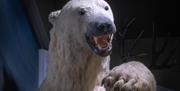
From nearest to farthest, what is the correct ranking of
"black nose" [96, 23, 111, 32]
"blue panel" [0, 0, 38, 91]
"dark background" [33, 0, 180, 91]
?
"black nose" [96, 23, 111, 32] < "blue panel" [0, 0, 38, 91] < "dark background" [33, 0, 180, 91]

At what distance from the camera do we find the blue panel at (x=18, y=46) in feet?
4.17

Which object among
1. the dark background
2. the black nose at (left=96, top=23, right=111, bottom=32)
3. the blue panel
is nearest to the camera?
the black nose at (left=96, top=23, right=111, bottom=32)

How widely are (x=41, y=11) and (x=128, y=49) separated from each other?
371 millimetres

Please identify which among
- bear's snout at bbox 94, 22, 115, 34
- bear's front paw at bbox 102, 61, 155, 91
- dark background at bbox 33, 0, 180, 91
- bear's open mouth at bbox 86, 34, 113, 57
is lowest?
dark background at bbox 33, 0, 180, 91

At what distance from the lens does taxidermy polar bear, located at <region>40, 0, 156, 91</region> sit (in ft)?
2.56

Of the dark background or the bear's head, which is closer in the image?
the bear's head

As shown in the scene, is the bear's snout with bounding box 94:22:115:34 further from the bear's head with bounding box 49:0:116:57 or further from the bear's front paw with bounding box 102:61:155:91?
the bear's front paw with bounding box 102:61:155:91

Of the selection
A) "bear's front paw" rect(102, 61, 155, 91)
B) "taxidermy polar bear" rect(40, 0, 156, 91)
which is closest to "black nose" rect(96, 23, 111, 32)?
"taxidermy polar bear" rect(40, 0, 156, 91)

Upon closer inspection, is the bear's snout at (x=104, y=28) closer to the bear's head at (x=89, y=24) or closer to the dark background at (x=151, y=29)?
the bear's head at (x=89, y=24)

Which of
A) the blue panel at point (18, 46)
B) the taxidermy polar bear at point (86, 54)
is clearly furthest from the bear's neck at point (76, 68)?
the blue panel at point (18, 46)

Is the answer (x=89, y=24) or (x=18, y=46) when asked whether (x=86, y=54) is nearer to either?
(x=89, y=24)

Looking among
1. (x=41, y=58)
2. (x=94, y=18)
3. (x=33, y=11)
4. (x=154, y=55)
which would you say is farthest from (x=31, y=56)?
(x=94, y=18)

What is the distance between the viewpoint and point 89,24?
2.58ft

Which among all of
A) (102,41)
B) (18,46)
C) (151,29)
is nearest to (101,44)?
(102,41)
